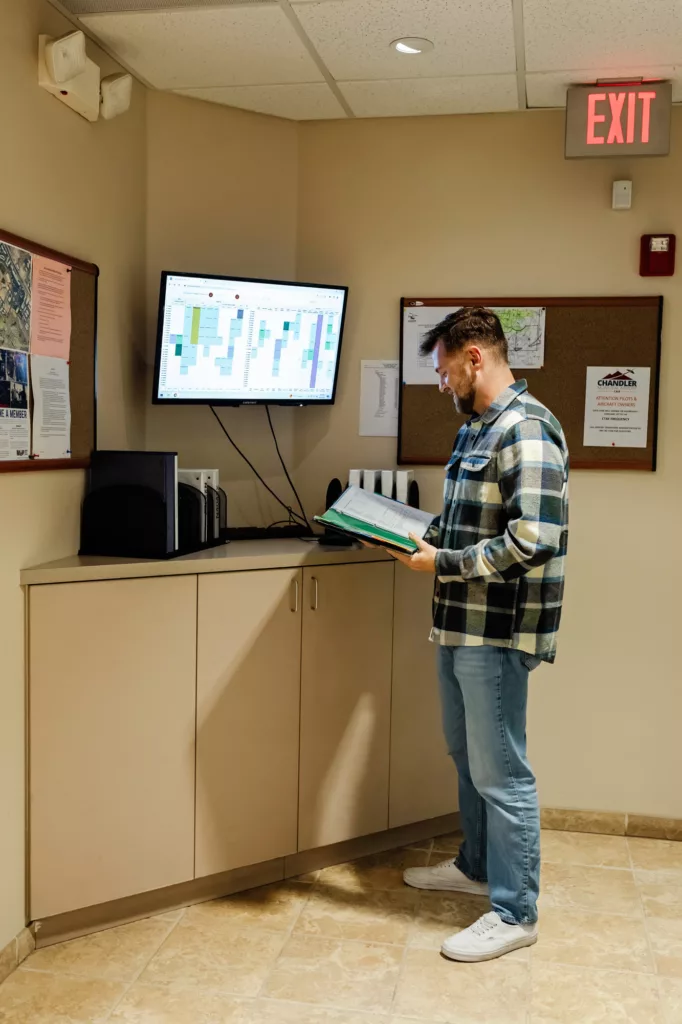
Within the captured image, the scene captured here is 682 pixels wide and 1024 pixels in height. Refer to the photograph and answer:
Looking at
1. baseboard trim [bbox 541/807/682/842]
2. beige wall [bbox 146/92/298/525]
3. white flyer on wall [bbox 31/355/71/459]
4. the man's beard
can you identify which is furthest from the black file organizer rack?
baseboard trim [bbox 541/807/682/842]

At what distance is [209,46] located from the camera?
268cm

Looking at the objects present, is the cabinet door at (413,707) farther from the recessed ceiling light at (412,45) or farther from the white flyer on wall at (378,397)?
the recessed ceiling light at (412,45)

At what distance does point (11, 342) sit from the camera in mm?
2328

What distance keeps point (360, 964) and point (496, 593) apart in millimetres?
1026

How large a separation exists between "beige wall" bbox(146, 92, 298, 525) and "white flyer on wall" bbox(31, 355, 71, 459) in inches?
25.6

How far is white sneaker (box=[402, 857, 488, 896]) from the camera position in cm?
280

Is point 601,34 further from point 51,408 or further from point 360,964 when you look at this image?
point 360,964

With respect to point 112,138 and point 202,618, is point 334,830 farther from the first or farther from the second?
point 112,138

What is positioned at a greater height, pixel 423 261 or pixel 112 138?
pixel 112 138

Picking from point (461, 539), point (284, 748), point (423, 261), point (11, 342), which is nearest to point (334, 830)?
point (284, 748)

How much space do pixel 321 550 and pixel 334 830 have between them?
0.89m

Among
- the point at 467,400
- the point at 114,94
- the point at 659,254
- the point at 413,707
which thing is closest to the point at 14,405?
the point at 114,94

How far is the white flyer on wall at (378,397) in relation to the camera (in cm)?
333

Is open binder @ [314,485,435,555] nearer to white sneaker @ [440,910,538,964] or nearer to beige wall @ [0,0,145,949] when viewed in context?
beige wall @ [0,0,145,949]
